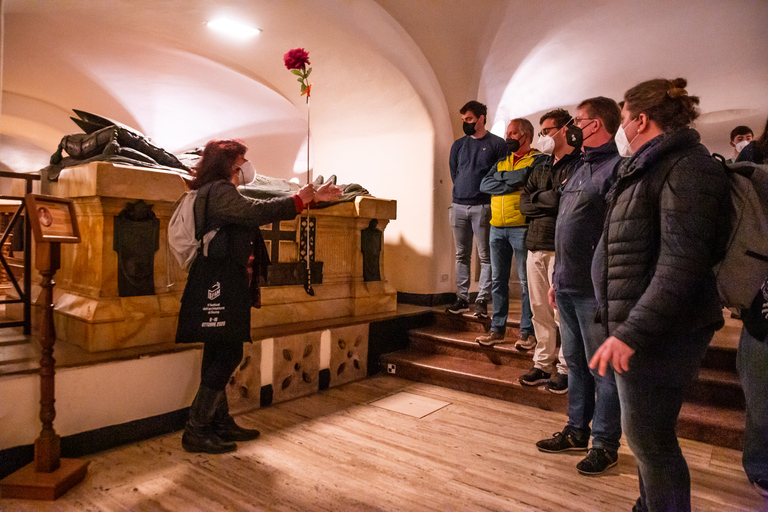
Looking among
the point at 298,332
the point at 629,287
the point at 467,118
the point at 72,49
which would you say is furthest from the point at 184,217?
the point at 72,49

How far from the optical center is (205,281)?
2492 mm

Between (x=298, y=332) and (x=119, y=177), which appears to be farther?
(x=298, y=332)

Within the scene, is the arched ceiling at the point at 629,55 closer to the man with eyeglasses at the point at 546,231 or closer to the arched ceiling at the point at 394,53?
the arched ceiling at the point at 394,53

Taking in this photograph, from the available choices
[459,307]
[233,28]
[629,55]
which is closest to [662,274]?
[459,307]

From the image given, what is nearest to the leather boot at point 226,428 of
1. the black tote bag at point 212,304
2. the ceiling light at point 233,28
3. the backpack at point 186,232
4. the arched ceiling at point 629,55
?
the black tote bag at point 212,304

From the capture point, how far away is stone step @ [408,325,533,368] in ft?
12.6

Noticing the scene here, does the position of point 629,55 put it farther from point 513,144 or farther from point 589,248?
point 589,248

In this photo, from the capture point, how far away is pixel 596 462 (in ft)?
7.93

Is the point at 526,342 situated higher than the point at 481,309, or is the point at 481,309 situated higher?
the point at 481,309

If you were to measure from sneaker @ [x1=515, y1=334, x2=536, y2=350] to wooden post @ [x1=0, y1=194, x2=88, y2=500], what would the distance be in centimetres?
281

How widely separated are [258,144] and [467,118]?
6082mm

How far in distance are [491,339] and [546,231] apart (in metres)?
1.20

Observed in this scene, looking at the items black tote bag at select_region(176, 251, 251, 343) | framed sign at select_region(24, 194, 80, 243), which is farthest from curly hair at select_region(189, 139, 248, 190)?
framed sign at select_region(24, 194, 80, 243)

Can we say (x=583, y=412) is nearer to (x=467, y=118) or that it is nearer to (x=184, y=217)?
(x=184, y=217)
